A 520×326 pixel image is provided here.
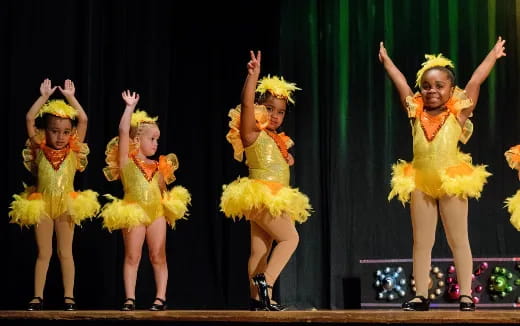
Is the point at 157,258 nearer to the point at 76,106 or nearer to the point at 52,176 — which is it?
the point at 52,176

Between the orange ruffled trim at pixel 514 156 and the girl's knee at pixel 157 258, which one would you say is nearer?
the orange ruffled trim at pixel 514 156

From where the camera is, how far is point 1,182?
229 inches

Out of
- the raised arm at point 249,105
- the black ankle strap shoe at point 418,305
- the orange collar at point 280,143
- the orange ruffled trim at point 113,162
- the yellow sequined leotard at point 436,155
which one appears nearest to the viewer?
the black ankle strap shoe at point 418,305

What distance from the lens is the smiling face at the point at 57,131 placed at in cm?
491

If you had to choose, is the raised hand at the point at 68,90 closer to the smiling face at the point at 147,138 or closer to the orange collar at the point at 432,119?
the smiling face at the point at 147,138

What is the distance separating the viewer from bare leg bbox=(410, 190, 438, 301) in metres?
3.96

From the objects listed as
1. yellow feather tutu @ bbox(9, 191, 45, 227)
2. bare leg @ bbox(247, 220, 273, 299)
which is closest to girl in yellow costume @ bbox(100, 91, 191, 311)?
yellow feather tutu @ bbox(9, 191, 45, 227)

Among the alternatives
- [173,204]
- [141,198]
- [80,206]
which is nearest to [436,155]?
[173,204]

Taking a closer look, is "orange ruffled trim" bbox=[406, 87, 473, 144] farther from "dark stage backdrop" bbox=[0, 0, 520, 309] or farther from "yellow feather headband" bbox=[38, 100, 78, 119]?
"yellow feather headband" bbox=[38, 100, 78, 119]

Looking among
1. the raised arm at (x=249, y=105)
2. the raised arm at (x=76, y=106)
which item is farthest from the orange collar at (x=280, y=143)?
the raised arm at (x=76, y=106)

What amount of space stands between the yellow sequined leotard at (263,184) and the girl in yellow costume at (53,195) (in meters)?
1.16

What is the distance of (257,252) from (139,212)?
80 centimetres

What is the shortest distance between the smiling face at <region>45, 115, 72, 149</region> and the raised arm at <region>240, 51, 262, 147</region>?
4.24 ft

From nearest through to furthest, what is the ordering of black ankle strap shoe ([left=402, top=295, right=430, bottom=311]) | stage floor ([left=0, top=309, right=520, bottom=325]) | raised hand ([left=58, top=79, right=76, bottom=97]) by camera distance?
stage floor ([left=0, top=309, right=520, bottom=325])
black ankle strap shoe ([left=402, top=295, right=430, bottom=311])
raised hand ([left=58, top=79, right=76, bottom=97])
